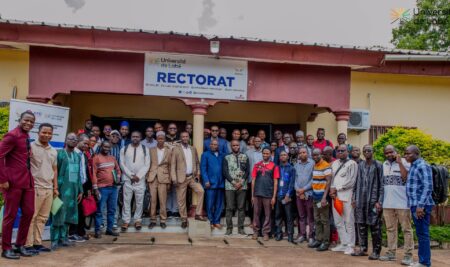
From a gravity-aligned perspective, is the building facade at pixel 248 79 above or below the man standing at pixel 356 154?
above

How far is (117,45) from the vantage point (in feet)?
30.1

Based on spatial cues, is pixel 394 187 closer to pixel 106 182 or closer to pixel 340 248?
pixel 340 248

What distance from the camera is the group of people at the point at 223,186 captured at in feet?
21.9

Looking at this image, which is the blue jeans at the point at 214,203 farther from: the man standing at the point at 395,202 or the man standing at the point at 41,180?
the man standing at the point at 395,202

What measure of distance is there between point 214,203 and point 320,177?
2321 mm

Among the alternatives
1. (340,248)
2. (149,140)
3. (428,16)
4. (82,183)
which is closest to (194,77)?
(149,140)

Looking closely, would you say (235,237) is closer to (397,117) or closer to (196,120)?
(196,120)

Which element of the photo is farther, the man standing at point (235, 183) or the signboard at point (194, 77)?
the signboard at point (194, 77)

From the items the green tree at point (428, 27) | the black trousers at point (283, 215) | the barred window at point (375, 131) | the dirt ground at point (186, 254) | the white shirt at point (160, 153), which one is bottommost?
the dirt ground at point (186, 254)

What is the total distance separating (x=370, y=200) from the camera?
24.2 feet

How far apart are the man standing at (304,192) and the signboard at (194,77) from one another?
2072mm

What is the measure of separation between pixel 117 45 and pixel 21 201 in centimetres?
378

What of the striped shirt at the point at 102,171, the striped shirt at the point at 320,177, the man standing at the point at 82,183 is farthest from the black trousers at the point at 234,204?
the man standing at the point at 82,183

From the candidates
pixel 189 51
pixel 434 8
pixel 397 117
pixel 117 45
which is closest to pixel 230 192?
pixel 189 51
